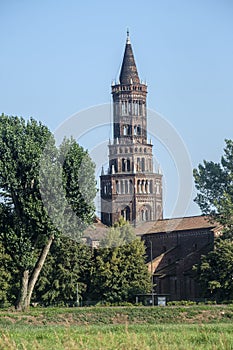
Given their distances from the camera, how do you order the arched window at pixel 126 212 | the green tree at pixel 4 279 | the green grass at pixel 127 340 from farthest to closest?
the arched window at pixel 126 212, the green tree at pixel 4 279, the green grass at pixel 127 340

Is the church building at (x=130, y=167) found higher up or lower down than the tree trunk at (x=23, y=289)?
higher up

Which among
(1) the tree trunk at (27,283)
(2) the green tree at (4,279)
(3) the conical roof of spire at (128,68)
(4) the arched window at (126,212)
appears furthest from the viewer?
(3) the conical roof of spire at (128,68)

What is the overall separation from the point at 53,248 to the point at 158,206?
140ft

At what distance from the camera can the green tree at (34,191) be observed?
182 ft

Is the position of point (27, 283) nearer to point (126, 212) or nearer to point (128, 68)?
point (126, 212)

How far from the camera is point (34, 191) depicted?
2203 inches

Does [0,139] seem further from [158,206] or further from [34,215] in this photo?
[158,206]

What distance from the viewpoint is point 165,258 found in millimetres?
94375

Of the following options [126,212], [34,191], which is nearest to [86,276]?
[34,191]

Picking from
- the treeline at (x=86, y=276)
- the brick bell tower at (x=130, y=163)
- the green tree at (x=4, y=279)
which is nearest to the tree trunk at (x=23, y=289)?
the green tree at (x=4, y=279)

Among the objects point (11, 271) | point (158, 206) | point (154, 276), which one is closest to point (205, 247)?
point (154, 276)

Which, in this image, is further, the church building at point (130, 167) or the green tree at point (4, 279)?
the church building at point (130, 167)

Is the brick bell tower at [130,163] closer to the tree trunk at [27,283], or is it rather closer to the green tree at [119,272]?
the green tree at [119,272]

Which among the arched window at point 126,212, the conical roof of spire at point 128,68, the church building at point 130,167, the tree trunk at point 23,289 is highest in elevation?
the conical roof of spire at point 128,68
